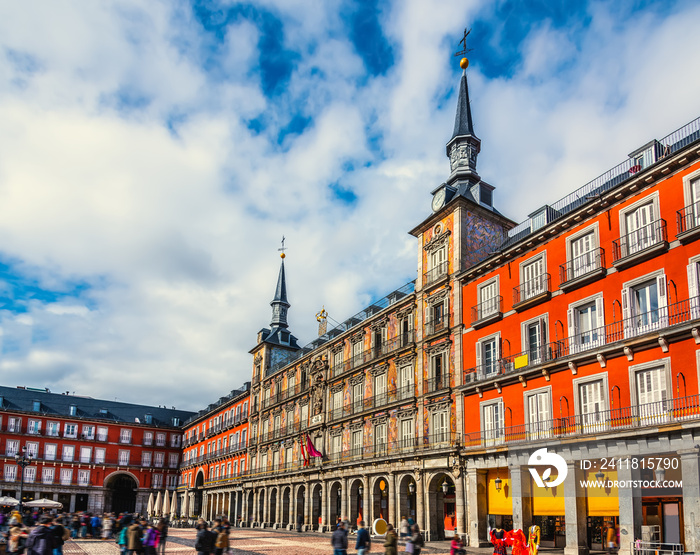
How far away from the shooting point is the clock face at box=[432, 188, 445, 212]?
119 feet

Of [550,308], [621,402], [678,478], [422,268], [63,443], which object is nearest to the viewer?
[678,478]

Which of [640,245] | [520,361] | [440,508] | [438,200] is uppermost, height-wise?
[438,200]

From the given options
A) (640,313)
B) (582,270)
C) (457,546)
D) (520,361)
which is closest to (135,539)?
(457,546)

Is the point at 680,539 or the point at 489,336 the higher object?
the point at 489,336

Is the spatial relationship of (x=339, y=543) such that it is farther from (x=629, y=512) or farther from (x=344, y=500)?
(x=344, y=500)

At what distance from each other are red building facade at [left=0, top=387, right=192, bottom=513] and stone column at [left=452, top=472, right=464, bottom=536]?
56485 millimetres

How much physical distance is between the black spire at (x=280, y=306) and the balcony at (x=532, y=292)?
38.8 meters

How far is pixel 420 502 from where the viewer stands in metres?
32.7

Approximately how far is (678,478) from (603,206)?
407 inches

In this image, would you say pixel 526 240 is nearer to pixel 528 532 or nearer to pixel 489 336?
pixel 489 336

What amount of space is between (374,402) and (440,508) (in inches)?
334

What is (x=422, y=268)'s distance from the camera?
3700 centimetres

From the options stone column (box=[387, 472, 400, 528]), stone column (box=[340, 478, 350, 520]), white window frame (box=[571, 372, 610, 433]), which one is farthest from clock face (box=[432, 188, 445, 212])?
stone column (box=[340, 478, 350, 520])

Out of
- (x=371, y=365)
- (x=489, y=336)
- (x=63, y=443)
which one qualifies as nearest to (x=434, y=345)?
(x=489, y=336)
